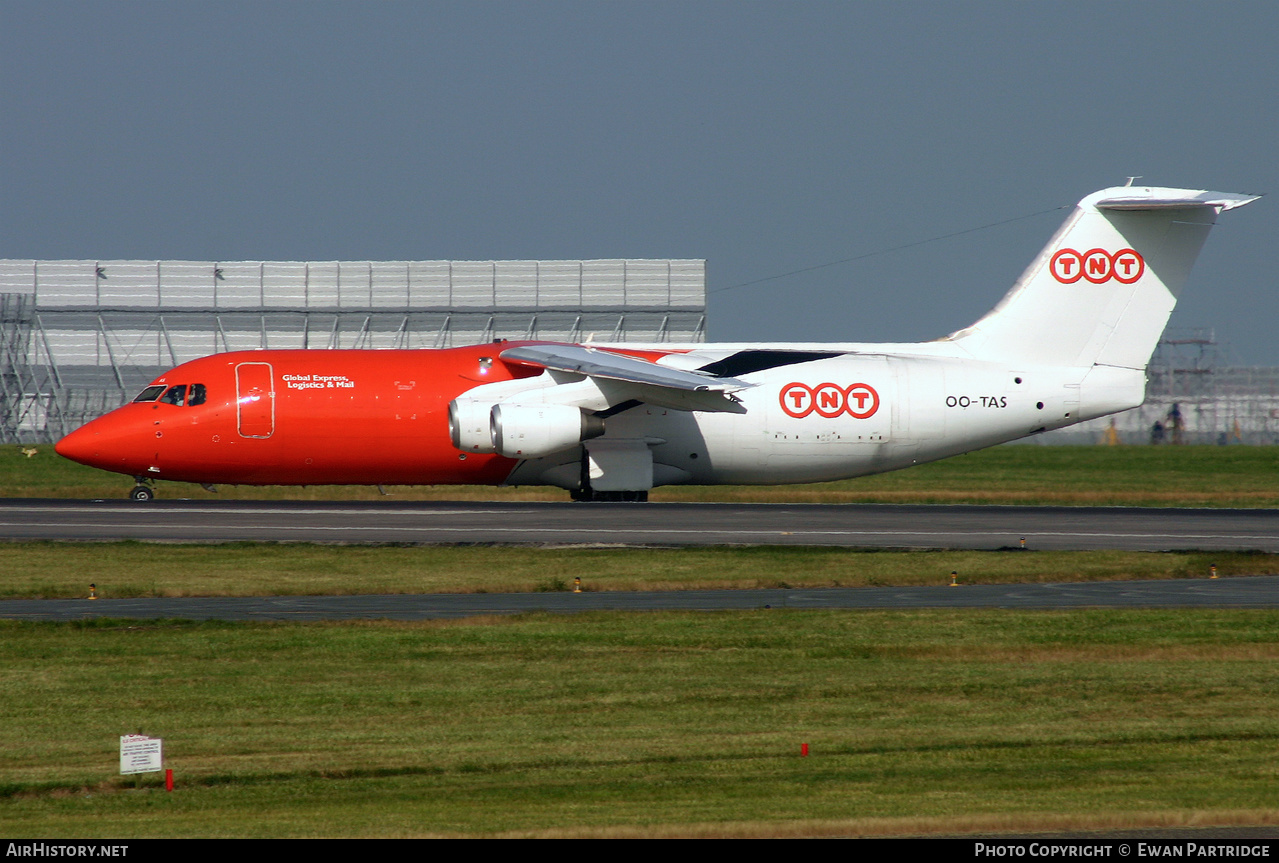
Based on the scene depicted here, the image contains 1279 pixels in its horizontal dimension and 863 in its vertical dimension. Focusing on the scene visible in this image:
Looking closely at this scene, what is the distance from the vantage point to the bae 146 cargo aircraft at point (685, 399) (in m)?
30.5

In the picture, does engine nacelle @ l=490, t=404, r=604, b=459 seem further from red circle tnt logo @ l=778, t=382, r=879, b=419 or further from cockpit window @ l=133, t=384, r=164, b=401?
cockpit window @ l=133, t=384, r=164, b=401

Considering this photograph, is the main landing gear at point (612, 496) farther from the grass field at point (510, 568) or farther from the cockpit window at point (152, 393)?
the cockpit window at point (152, 393)

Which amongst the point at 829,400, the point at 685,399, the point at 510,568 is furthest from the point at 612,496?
the point at 510,568

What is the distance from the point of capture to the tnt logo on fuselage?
32.9 m

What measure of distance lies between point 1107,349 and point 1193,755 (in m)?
23.0

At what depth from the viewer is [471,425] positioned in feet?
97.5

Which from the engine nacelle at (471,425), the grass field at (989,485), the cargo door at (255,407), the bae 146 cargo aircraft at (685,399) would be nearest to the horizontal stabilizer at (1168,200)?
the bae 146 cargo aircraft at (685,399)

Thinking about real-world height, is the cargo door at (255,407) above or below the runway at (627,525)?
above

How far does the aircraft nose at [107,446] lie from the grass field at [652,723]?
47.1ft

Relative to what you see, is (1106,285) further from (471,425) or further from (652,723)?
(652,723)

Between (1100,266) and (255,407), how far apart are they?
Result: 20.4m

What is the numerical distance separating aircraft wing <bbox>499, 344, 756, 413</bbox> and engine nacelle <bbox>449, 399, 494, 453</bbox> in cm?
174
